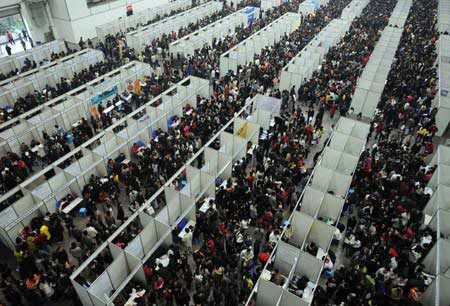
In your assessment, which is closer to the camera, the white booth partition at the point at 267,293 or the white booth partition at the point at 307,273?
the white booth partition at the point at 267,293

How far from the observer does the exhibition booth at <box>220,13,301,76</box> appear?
23891 millimetres

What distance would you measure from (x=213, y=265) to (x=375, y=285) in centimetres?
514

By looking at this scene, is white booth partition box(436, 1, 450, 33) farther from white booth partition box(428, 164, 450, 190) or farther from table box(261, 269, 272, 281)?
table box(261, 269, 272, 281)

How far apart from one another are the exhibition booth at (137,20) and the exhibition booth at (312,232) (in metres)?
23.7

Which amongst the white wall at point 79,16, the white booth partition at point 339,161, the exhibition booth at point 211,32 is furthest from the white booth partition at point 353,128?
the white wall at point 79,16

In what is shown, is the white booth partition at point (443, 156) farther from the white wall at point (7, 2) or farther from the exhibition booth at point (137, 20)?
the white wall at point (7, 2)

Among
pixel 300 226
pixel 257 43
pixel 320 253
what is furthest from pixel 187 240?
pixel 257 43

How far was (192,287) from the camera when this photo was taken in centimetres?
1108

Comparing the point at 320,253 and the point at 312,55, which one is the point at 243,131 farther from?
the point at 312,55

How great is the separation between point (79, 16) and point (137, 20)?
18.1 ft

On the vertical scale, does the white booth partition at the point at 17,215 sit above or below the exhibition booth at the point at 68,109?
below

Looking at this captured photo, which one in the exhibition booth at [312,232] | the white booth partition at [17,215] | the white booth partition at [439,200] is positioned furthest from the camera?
the white booth partition at [439,200]

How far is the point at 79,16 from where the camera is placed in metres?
29.2

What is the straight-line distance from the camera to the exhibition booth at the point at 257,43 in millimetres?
23891
